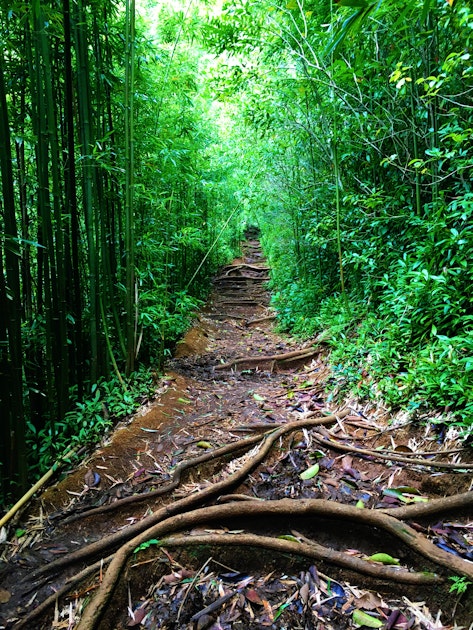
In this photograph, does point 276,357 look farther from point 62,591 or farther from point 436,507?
point 62,591

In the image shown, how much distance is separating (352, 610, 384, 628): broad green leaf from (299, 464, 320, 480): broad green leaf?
32.4 inches

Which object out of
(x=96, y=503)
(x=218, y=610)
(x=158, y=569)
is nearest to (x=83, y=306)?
(x=96, y=503)

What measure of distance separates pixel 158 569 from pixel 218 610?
1.17 feet

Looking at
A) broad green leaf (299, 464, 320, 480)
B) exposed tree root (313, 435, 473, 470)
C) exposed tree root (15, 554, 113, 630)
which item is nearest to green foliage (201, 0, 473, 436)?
exposed tree root (313, 435, 473, 470)

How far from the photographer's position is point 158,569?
1.72 m

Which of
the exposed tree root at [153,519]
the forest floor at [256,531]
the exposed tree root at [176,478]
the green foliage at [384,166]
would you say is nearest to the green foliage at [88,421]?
the forest floor at [256,531]

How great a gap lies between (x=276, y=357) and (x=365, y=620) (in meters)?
3.40

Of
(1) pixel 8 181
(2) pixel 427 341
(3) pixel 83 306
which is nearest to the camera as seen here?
(1) pixel 8 181

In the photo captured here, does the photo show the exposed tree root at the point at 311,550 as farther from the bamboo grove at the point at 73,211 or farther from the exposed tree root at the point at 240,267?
the exposed tree root at the point at 240,267

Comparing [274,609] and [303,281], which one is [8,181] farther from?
[303,281]

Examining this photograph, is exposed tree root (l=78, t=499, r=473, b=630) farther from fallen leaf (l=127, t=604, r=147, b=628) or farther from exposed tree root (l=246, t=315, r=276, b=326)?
exposed tree root (l=246, t=315, r=276, b=326)

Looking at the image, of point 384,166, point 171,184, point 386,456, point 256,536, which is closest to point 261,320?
point 171,184

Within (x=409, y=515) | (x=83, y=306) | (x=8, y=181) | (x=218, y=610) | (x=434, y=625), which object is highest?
(x=8, y=181)

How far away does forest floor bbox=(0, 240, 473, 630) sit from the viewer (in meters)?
1.46
